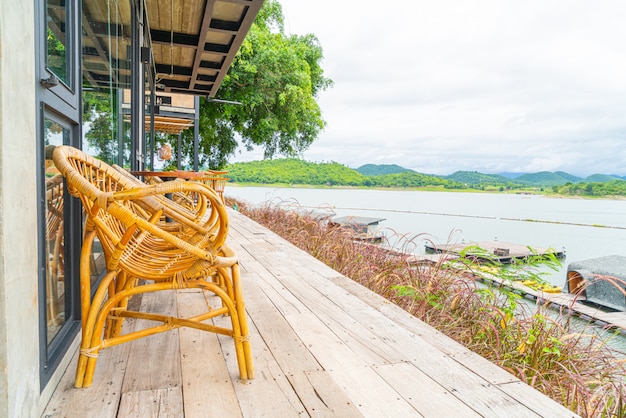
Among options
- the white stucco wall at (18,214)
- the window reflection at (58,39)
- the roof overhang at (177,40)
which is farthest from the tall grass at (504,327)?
the roof overhang at (177,40)

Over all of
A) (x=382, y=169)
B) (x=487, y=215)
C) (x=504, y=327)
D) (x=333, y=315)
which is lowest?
(x=487, y=215)

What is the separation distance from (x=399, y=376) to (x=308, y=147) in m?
14.8

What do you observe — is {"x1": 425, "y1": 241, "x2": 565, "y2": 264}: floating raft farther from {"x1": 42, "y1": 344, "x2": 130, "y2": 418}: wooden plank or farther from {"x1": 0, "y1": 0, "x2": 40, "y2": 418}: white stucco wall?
{"x1": 0, "y1": 0, "x2": 40, "y2": 418}: white stucco wall

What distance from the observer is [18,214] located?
3.28 feet

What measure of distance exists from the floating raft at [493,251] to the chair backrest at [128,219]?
2217mm

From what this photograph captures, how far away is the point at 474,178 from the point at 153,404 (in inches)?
1290

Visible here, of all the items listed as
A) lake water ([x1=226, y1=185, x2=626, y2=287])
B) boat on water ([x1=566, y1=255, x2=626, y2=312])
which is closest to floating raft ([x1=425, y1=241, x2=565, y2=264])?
lake water ([x1=226, y1=185, x2=626, y2=287])

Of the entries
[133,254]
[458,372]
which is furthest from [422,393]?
[133,254]

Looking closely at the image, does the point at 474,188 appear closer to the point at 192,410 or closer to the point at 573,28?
the point at 573,28

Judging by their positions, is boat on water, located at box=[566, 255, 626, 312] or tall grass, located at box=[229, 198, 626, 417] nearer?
tall grass, located at box=[229, 198, 626, 417]

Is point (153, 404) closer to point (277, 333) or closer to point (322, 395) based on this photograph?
point (322, 395)

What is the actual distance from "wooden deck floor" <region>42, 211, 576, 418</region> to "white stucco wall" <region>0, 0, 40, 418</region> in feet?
1.29

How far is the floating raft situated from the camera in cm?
324

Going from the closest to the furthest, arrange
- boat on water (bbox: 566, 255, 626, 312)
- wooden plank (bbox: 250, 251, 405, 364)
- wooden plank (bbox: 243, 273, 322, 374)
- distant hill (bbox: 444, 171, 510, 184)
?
wooden plank (bbox: 243, 273, 322, 374), wooden plank (bbox: 250, 251, 405, 364), boat on water (bbox: 566, 255, 626, 312), distant hill (bbox: 444, 171, 510, 184)
